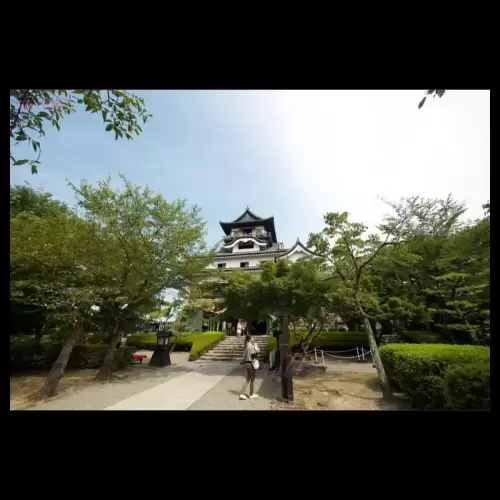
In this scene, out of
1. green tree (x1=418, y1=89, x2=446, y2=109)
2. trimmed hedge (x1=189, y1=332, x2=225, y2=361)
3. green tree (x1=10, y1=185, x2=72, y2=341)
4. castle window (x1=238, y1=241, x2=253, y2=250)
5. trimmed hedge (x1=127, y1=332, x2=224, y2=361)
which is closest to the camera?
green tree (x1=418, y1=89, x2=446, y2=109)

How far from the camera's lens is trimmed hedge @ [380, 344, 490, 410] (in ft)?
13.6

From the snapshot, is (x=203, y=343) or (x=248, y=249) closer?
(x=203, y=343)

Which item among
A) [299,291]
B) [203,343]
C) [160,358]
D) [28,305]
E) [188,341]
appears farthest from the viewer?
A: [188,341]

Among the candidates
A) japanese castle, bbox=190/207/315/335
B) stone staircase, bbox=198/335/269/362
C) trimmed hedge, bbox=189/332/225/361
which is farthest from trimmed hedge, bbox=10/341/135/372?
japanese castle, bbox=190/207/315/335

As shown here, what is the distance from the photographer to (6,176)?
167 centimetres

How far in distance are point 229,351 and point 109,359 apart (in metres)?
6.79

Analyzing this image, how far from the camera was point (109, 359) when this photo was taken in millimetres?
9023

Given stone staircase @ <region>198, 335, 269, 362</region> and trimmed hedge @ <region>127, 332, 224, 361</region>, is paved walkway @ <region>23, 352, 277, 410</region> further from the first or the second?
trimmed hedge @ <region>127, 332, 224, 361</region>

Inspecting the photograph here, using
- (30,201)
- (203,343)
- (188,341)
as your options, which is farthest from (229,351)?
(30,201)

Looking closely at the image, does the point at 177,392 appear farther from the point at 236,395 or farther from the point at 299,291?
the point at 299,291

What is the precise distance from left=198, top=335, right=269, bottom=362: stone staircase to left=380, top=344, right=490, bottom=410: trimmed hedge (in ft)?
25.4

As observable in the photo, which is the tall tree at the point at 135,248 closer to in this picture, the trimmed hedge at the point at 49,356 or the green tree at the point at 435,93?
the trimmed hedge at the point at 49,356
